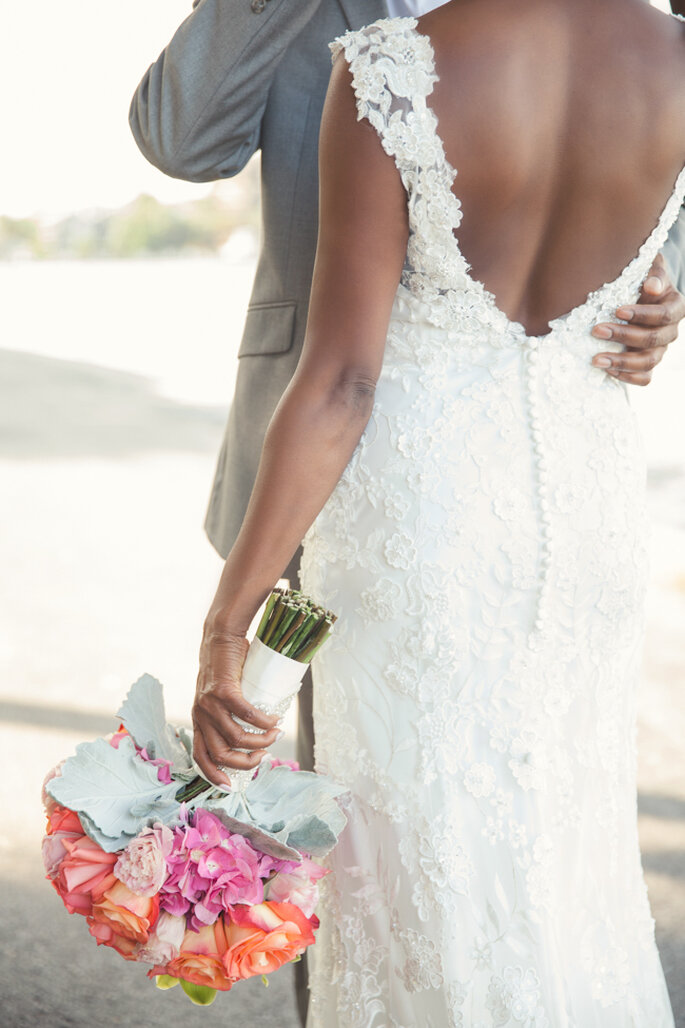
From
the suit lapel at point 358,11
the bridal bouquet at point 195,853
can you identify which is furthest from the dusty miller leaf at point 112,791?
the suit lapel at point 358,11

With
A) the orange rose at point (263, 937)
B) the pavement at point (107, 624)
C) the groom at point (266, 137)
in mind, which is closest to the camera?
the orange rose at point (263, 937)

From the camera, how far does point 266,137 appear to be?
6.44 feet

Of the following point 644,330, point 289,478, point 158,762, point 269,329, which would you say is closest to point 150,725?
point 158,762

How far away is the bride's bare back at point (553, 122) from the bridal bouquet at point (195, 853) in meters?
0.62

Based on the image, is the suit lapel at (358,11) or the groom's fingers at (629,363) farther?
the suit lapel at (358,11)

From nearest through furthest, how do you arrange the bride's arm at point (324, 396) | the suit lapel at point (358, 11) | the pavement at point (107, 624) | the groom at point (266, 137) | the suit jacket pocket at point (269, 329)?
1. the bride's arm at point (324, 396)
2. the groom at point (266, 137)
3. the suit lapel at point (358, 11)
4. the suit jacket pocket at point (269, 329)
5. the pavement at point (107, 624)

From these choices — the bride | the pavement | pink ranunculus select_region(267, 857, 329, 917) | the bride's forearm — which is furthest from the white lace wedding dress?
the pavement

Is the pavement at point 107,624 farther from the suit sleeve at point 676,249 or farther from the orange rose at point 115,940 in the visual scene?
the suit sleeve at point 676,249

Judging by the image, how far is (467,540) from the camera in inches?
61.2

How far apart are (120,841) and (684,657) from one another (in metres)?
4.22

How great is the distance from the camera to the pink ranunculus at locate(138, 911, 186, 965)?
1.37m

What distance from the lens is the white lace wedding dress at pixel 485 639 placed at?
1551 mm

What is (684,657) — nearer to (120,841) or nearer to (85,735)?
(85,735)

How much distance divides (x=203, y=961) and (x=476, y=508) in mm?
730
